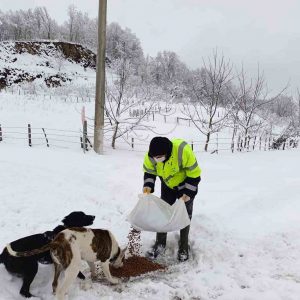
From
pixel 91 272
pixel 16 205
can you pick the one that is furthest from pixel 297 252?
pixel 16 205

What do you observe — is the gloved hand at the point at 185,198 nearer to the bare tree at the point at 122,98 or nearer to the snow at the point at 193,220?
the snow at the point at 193,220

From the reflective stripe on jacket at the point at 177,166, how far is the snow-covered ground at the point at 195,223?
1.25 meters

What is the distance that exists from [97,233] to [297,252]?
309 cm

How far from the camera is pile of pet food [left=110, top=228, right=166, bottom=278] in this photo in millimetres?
4715

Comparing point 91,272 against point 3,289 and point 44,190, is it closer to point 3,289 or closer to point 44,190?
point 3,289

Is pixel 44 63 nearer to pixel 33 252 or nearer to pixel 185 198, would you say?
pixel 185 198

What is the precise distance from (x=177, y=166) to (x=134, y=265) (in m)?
1.53

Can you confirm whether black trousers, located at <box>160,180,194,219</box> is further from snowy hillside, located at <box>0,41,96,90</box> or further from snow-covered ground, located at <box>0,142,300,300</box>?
snowy hillside, located at <box>0,41,96,90</box>

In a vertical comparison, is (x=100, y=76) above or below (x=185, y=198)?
above

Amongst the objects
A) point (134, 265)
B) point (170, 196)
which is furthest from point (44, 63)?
point (134, 265)

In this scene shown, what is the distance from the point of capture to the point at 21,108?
990 inches

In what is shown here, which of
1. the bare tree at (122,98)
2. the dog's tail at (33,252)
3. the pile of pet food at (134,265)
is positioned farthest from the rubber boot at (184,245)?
the bare tree at (122,98)

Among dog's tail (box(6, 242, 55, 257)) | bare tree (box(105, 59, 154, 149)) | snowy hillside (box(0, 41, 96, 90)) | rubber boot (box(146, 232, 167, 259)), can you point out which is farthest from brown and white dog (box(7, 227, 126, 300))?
snowy hillside (box(0, 41, 96, 90))

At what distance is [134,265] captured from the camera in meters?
4.92
